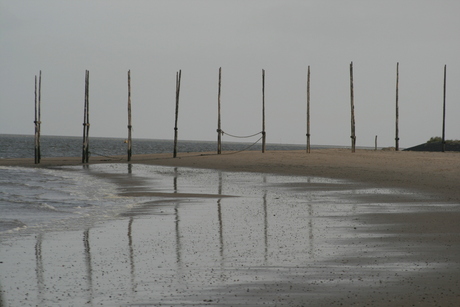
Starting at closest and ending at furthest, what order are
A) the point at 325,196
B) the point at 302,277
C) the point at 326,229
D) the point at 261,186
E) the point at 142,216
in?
the point at 302,277, the point at 326,229, the point at 142,216, the point at 325,196, the point at 261,186

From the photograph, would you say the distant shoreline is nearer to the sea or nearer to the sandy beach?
the sandy beach

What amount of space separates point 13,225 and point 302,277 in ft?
22.9

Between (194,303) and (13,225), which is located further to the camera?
(13,225)

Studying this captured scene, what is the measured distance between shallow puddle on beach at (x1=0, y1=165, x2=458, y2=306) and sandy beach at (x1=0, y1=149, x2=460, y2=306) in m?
0.02

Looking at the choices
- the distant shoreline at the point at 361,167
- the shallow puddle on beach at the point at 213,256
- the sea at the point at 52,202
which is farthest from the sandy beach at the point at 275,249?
the distant shoreline at the point at 361,167

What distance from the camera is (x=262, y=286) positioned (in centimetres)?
648

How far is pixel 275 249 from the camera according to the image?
868 centimetres

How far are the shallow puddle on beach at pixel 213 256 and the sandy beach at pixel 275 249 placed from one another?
0.02 metres

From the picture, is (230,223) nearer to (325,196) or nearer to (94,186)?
(325,196)

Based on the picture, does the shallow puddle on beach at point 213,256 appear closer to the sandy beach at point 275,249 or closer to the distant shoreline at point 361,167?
the sandy beach at point 275,249

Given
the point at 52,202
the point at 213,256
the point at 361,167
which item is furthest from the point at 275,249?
the point at 361,167

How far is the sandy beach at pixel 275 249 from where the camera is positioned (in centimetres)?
617

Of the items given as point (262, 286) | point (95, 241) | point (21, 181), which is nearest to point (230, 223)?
point (95, 241)

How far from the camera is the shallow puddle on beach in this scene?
6250mm
